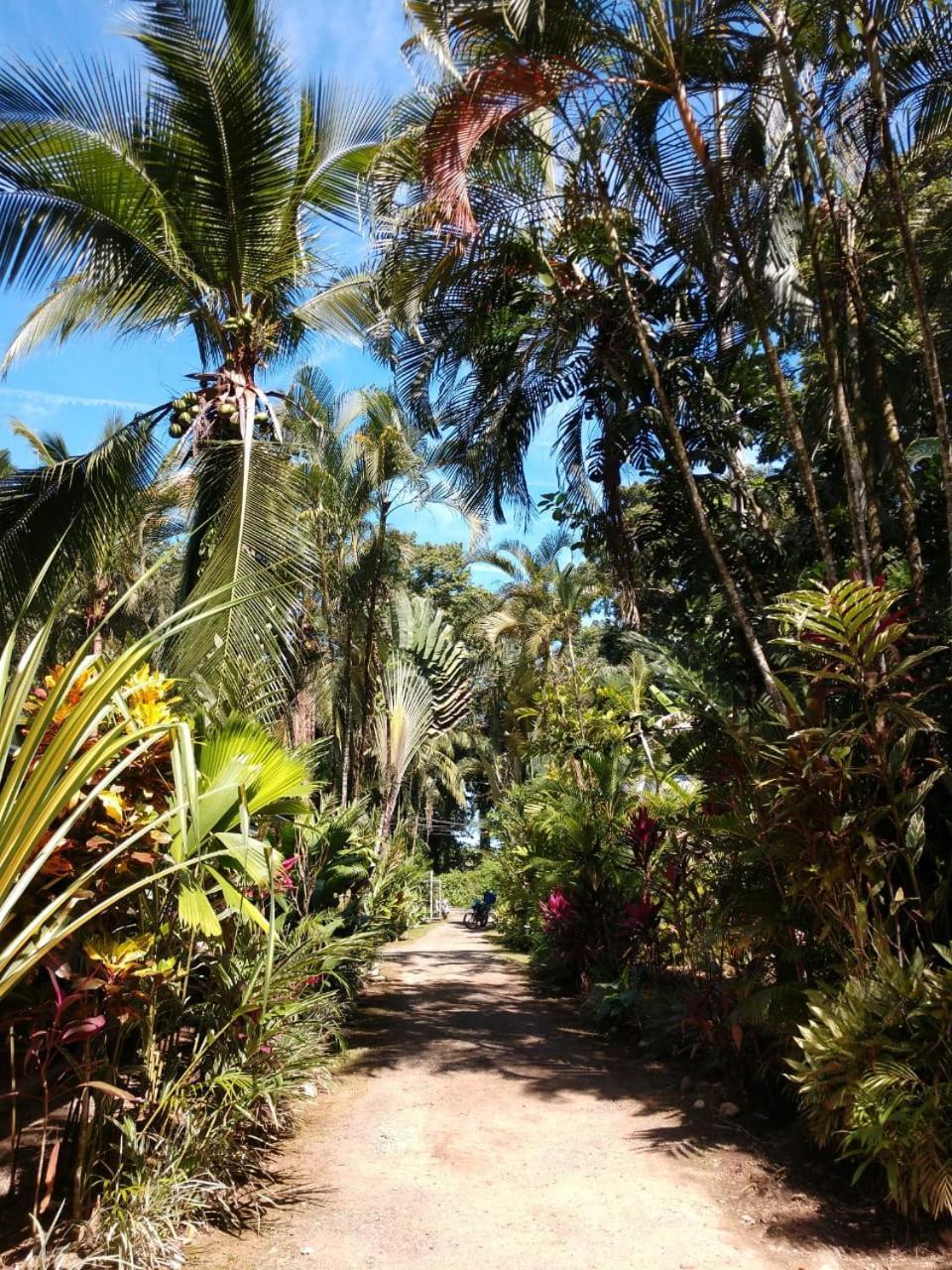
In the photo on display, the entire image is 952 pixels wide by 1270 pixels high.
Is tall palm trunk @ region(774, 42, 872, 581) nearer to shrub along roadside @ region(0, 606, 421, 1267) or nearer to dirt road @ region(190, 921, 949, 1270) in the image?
dirt road @ region(190, 921, 949, 1270)

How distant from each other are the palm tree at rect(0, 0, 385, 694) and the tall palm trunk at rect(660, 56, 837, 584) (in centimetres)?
228

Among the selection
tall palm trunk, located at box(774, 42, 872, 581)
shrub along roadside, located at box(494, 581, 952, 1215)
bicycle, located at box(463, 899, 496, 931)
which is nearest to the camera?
shrub along roadside, located at box(494, 581, 952, 1215)

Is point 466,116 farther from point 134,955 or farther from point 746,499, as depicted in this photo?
point 134,955

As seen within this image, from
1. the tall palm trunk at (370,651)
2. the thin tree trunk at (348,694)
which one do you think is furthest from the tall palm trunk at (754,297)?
the thin tree trunk at (348,694)

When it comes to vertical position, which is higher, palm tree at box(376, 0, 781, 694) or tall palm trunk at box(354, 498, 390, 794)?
palm tree at box(376, 0, 781, 694)

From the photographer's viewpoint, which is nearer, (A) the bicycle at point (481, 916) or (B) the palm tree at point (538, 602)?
(B) the palm tree at point (538, 602)

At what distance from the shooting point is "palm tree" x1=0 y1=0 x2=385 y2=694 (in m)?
5.10

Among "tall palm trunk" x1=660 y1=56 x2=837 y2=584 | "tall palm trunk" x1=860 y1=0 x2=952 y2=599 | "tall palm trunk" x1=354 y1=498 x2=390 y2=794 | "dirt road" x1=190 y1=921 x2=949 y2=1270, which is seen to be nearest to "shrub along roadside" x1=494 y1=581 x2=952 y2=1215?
"dirt road" x1=190 y1=921 x2=949 y2=1270

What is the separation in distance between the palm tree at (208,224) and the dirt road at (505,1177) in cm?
265

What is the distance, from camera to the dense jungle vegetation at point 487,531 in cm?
335

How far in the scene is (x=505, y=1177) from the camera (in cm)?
422

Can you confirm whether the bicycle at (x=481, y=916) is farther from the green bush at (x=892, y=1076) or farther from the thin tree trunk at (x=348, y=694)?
the green bush at (x=892, y=1076)

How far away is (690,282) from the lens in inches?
300

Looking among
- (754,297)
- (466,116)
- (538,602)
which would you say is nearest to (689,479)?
(754,297)
